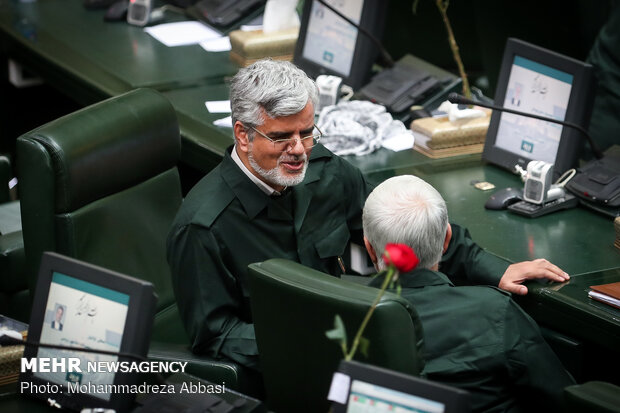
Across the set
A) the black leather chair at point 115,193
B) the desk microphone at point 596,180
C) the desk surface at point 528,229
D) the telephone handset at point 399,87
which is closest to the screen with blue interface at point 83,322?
the black leather chair at point 115,193

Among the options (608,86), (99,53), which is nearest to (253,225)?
(608,86)

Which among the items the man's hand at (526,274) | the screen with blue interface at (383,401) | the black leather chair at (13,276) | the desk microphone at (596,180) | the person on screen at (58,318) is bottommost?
the black leather chair at (13,276)

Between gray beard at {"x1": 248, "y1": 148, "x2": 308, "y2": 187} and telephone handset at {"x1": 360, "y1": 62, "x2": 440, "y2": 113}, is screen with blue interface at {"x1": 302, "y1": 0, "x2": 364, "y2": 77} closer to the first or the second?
telephone handset at {"x1": 360, "y1": 62, "x2": 440, "y2": 113}

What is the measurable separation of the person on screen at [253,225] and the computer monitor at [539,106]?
1.88 ft

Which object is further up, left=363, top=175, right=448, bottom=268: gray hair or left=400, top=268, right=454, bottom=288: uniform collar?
left=363, top=175, right=448, bottom=268: gray hair

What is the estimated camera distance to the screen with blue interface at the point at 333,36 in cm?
399

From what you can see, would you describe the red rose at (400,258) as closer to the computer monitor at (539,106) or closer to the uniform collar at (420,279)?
the uniform collar at (420,279)

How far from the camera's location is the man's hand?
103 inches

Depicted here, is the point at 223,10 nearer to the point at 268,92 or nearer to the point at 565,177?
the point at 565,177

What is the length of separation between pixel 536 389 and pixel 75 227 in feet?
4.14

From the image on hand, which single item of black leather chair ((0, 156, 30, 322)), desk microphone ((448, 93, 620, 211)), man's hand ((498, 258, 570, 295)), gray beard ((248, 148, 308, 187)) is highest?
gray beard ((248, 148, 308, 187))

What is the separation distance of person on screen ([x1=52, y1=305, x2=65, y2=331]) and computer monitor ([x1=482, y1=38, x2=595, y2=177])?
177cm

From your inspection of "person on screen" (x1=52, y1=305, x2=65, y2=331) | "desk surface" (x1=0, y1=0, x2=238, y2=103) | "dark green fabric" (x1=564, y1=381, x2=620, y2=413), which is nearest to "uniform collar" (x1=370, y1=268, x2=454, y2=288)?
"dark green fabric" (x1=564, y1=381, x2=620, y2=413)

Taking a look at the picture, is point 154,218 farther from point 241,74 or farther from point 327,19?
point 327,19
